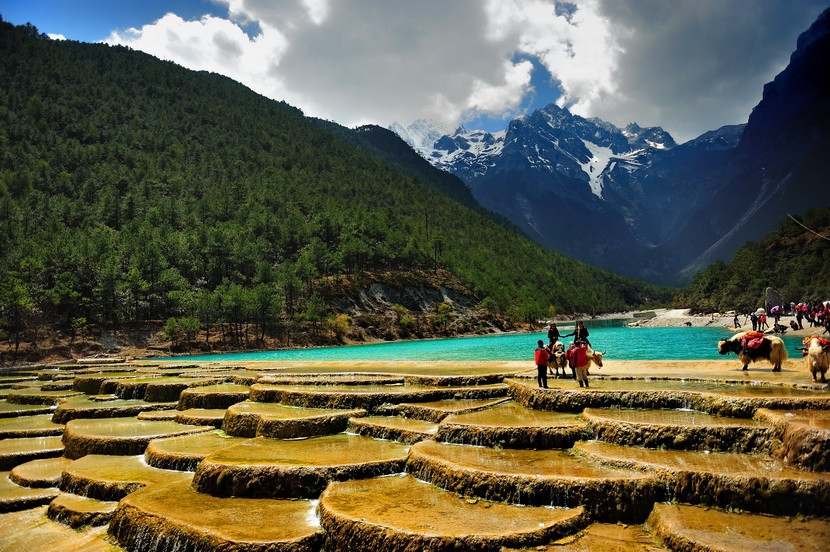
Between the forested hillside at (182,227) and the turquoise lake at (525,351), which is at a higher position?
the forested hillside at (182,227)

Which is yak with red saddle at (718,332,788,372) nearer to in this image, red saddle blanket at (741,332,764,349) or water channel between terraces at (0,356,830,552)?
red saddle blanket at (741,332,764,349)

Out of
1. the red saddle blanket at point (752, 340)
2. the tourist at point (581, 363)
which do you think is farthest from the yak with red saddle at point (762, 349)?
the tourist at point (581, 363)

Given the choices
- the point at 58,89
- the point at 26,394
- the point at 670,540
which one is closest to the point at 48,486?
the point at 670,540

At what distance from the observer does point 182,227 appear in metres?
128

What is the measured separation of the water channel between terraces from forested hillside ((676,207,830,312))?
100 metres

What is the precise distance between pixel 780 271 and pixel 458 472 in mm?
139092

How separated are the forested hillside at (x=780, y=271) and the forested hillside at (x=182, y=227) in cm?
4841

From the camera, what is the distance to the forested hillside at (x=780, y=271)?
103 metres

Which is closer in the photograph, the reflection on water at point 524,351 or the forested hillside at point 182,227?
the reflection on water at point 524,351

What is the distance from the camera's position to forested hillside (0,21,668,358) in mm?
90938

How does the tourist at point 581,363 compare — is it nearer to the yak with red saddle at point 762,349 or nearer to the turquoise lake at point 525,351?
the yak with red saddle at point 762,349

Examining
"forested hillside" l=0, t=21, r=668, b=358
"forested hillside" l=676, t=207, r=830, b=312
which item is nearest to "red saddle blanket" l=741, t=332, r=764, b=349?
"forested hillside" l=0, t=21, r=668, b=358

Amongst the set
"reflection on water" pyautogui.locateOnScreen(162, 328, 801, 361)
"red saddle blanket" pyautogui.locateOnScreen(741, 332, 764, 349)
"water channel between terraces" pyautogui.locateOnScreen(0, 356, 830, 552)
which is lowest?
"reflection on water" pyautogui.locateOnScreen(162, 328, 801, 361)

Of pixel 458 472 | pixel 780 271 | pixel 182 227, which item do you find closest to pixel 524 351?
pixel 458 472
